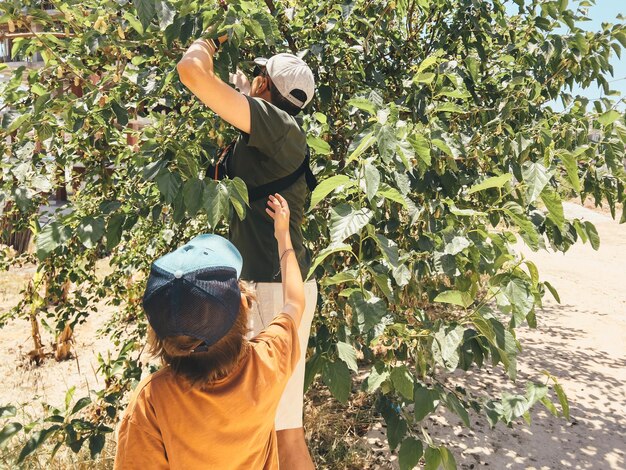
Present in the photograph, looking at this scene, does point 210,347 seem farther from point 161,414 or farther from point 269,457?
point 269,457

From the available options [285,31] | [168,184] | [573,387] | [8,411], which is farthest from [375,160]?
[573,387]

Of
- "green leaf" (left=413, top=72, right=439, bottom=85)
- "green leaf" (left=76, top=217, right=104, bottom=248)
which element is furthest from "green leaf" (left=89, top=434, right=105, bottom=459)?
"green leaf" (left=413, top=72, right=439, bottom=85)

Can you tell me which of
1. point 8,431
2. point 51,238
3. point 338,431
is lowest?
point 338,431

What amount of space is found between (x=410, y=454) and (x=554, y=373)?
3396mm

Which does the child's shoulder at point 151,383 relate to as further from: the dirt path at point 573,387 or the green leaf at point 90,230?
the dirt path at point 573,387

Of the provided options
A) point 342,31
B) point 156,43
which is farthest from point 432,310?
point 156,43

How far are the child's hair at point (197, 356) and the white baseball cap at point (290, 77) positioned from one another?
0.79 meters

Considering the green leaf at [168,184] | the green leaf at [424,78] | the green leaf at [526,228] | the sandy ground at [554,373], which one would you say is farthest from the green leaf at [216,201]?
the sandy ground at [554,373]

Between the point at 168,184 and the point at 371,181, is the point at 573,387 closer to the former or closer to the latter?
the point at 371,181

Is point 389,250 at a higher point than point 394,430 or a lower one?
higher

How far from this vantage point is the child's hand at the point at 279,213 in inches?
64.1

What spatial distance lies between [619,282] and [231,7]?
8.68 m

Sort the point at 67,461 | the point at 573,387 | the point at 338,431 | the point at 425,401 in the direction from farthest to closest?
the point at 573,387 < the point at 338,431 < the point at 67,461 < the point at 425,401

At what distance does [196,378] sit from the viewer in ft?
3.93
